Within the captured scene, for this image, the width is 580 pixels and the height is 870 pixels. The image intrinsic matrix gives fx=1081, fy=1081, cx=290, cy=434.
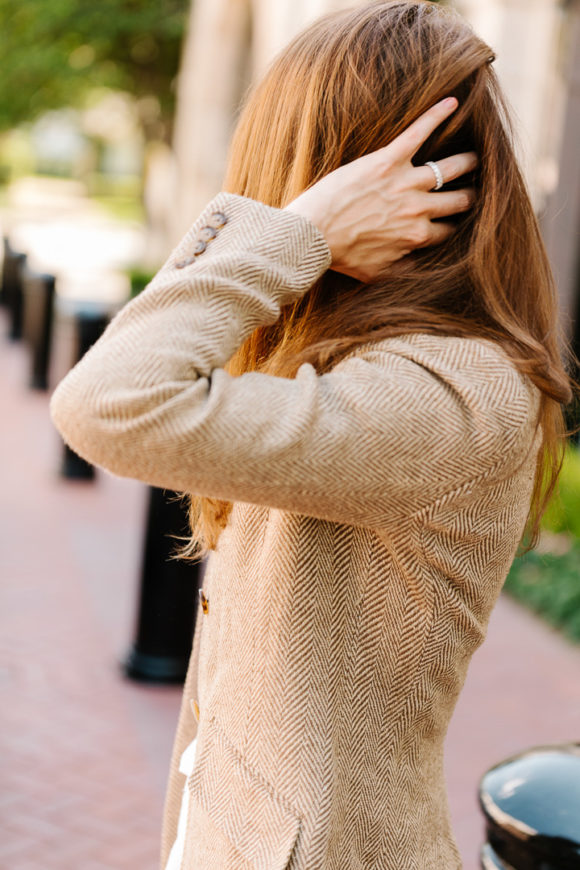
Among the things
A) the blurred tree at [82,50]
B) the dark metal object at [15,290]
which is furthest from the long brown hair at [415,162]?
the blurred tree at [82,50]

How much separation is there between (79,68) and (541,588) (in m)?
17.9

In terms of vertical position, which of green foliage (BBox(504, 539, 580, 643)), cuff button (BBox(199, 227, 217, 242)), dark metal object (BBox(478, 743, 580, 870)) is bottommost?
green foliage (BBox(504, 539, 580, 643))

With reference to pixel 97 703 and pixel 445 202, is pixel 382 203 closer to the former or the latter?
pixel 445 202

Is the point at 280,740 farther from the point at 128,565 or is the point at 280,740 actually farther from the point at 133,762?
the point at 128,565

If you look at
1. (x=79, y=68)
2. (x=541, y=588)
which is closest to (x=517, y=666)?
(x=541, y=588)

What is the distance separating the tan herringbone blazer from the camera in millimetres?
1292

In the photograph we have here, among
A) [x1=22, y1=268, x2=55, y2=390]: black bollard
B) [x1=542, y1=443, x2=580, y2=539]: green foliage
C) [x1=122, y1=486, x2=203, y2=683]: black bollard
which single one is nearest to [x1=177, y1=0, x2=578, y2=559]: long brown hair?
[x1=122, y1=486, x2=203, y2=683]: black bollard

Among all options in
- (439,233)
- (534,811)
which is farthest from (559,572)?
(439,233)

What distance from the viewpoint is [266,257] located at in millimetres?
1397

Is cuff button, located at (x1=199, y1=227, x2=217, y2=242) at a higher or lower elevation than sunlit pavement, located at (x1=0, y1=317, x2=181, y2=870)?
higher

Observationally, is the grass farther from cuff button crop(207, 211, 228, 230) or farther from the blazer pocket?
cuff button crop(207, 211, 228, 230)

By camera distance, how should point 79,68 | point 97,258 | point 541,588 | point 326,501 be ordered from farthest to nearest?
point 97,258 → point 79,68 → point 541,588 → point 326,501

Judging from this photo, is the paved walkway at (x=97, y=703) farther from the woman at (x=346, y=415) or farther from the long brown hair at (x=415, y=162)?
the long brown hair at (x=415, y=162)

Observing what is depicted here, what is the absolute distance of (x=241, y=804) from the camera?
146cm
